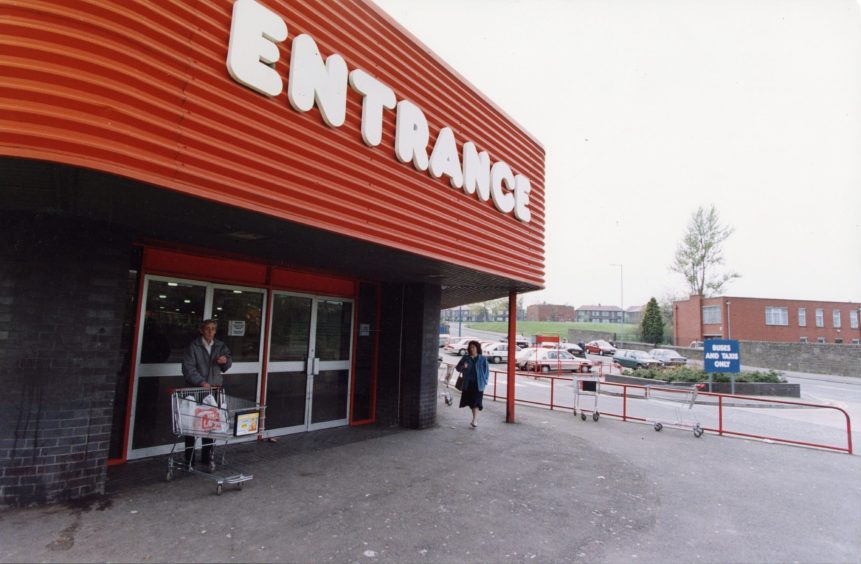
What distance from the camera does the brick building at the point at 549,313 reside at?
124938 mm

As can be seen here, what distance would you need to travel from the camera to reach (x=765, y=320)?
1740 inches

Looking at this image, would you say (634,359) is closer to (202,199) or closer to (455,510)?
(455,510)

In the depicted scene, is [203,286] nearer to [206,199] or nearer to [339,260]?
[339,260]

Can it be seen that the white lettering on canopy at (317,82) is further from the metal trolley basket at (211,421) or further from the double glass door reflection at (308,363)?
the double glass door reflection at (308,363)

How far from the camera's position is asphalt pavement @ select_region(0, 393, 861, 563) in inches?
147

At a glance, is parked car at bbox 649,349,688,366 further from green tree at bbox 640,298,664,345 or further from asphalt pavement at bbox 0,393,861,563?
asphalt pavement at bbox 0,393,861,563

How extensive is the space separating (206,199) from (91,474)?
3.14 m

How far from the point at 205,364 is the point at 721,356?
1536 centimetres

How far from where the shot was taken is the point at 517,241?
8062 mm

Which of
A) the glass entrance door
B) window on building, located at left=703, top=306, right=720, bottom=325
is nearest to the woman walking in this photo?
the glass entrance door

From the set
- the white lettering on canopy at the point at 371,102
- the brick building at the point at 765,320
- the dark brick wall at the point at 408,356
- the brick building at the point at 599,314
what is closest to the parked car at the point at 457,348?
the dark brick wall at the point at 408,356

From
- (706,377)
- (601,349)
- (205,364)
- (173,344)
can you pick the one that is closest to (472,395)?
(205,364)

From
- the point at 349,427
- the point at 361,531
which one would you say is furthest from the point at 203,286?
the point at 361,531

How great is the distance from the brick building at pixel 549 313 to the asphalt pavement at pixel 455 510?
120m
